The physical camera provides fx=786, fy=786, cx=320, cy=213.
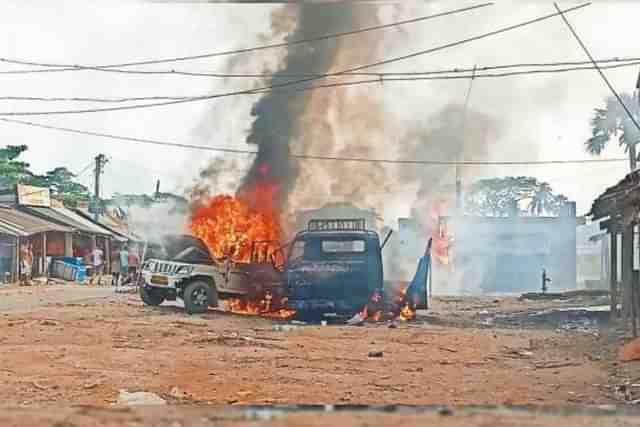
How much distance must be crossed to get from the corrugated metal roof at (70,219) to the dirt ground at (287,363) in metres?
2.35

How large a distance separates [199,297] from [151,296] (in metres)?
0.92

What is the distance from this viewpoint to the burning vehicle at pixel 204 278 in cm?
962

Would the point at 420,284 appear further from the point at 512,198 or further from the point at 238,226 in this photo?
the point at 238,226

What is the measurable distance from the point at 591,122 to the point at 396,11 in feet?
7.97

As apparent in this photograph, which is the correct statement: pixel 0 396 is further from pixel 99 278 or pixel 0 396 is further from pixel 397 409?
pixel 99 278

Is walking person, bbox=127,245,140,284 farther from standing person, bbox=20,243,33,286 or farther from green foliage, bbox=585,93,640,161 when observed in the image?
green foliage, bbox=585,93,640,161

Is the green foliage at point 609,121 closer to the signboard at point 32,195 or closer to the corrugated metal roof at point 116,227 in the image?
the corrugated metal roof at point 116,227

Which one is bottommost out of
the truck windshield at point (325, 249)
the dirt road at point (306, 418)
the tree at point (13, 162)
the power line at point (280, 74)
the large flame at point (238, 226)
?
the dirt road at point (306, 418)

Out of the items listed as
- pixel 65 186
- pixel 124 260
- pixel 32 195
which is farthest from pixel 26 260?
pixel 65 186

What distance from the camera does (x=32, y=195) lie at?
12.8m

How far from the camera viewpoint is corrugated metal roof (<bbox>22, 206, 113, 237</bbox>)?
40.0 feet

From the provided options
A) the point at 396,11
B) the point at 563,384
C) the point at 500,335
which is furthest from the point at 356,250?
the point at 563,384

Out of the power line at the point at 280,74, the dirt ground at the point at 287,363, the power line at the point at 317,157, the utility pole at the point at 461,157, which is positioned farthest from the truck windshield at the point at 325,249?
the power line at the point at 280,74

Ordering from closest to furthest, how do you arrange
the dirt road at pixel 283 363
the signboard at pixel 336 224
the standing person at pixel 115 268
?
1. the dirt road at pixel 283 363
2. the signboard at pixel 336 224
3. the standing person at pixel 115 268
